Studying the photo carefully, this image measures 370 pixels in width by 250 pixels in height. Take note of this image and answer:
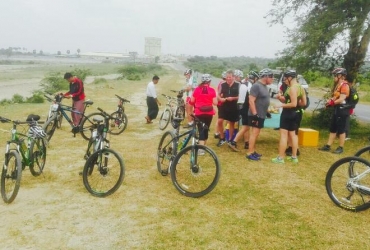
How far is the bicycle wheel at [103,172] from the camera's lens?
16.3ft

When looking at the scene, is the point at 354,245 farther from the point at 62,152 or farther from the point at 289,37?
the point at 289,37

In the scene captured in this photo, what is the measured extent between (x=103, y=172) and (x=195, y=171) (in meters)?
1.45

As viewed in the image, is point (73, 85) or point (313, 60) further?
point (313, 60)

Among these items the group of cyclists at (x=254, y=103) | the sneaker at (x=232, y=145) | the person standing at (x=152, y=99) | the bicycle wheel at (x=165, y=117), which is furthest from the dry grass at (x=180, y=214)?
the person standing at (x=152, y=99)

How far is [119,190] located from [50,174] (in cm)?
161

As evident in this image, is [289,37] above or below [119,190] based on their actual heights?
above

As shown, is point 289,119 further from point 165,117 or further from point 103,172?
point 165,117

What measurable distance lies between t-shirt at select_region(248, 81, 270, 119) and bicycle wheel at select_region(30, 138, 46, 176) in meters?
4.11

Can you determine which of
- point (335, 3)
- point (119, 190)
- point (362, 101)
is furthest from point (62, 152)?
point (362, 101)

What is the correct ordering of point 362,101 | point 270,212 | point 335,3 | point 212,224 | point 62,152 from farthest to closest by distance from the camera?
point 362,101 → point 335,3 → point 62,152 → point 270,212 → point 212,224

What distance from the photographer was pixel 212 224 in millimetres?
4309

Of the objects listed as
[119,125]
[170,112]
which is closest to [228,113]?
[170,112]

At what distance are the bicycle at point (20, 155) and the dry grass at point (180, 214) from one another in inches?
8.6

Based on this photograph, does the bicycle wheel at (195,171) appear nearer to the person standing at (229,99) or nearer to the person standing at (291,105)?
the person standing at (291,105)
